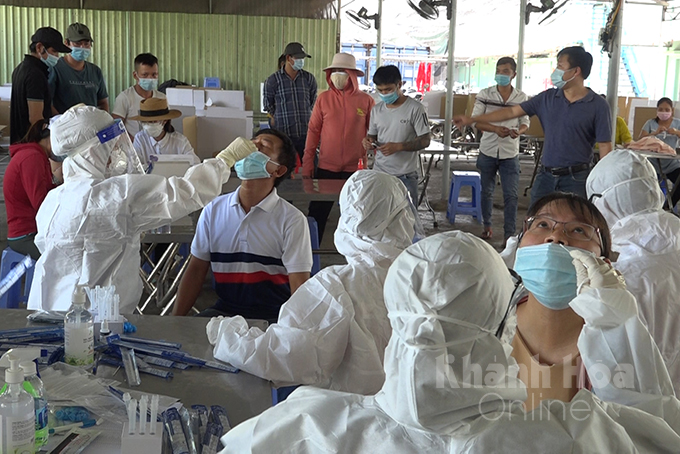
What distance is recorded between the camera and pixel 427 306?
3.59 feet

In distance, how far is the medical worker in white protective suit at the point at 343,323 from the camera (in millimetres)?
1965

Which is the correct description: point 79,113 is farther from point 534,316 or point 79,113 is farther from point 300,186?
point 300,186

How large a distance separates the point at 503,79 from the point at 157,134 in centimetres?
342

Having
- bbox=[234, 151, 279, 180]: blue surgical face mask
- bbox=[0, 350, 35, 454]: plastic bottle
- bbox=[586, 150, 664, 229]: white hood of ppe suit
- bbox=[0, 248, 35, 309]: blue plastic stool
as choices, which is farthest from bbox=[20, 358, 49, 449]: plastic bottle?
bbox=[586, 150, 664, 229]: white hood of ppe suit

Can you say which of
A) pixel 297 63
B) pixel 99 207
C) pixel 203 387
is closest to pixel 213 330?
pixel 203 387

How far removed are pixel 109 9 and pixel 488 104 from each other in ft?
33.5

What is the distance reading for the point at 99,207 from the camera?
103 inches

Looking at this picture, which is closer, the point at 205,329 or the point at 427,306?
the point at 427,306

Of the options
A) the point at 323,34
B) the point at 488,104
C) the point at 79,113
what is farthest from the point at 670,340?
the point at 323,34

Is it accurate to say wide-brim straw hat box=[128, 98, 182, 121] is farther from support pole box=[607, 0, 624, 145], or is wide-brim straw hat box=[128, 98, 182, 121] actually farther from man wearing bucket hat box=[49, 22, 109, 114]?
support pole box=[607, 0, 624, 145]

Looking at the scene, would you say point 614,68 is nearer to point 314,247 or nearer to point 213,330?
point 314,247

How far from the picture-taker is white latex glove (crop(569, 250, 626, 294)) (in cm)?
149

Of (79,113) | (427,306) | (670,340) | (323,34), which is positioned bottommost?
(670,340)

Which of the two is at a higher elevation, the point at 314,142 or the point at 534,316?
the point at 314,142
